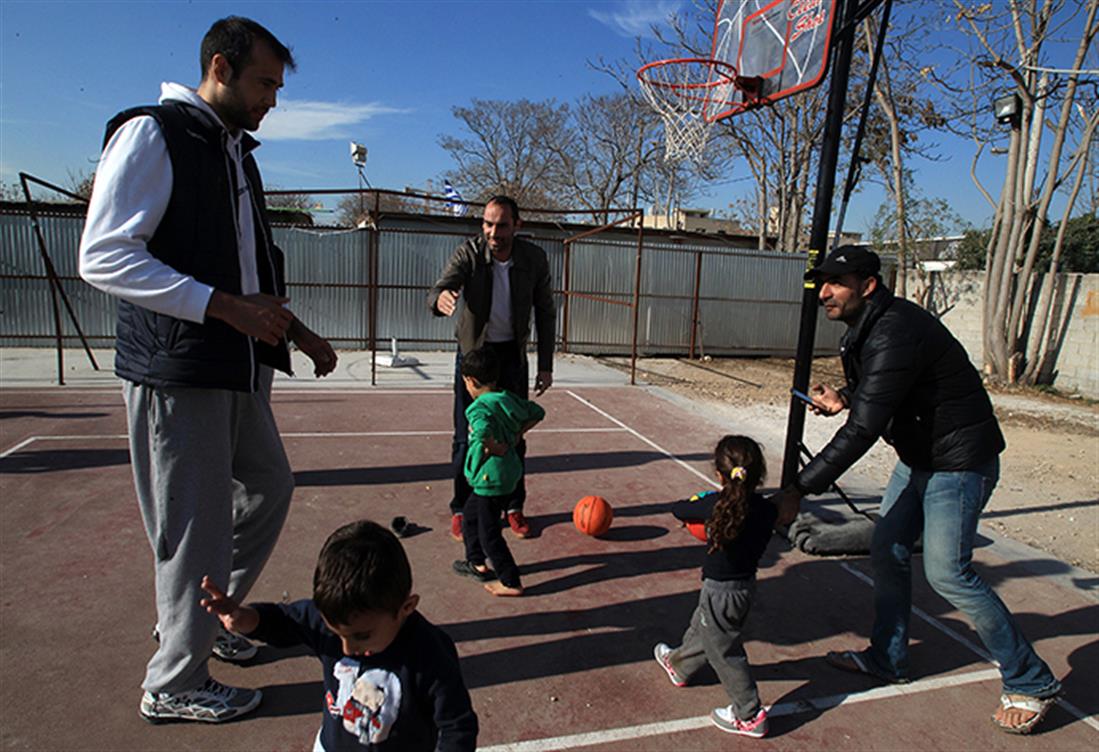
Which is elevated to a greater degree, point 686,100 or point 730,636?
point 686,100

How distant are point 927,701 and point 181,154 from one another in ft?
12.2

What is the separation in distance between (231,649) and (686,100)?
7.59 meters

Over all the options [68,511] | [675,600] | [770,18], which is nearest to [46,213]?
[68,511]

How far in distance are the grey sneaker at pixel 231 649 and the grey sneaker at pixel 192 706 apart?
38cm

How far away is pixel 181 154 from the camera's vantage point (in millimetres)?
2238

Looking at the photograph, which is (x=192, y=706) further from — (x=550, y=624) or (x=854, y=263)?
(x=854, y=263)

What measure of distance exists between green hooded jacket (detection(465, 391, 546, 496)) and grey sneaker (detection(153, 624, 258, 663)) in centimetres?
130

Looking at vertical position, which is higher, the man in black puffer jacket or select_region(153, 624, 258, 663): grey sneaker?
the man in black puffer jacket

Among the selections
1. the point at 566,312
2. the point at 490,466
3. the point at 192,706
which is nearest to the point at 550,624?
the point at 490,466

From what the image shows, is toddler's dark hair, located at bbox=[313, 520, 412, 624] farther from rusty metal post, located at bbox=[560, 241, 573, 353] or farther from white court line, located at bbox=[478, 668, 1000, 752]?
rusty metal post, located at bbox=[560, 241, 573, 353]

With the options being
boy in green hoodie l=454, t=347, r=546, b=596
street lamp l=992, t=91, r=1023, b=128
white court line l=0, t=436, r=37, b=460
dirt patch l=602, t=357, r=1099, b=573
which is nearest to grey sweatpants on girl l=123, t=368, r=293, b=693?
boy in green hoodie l=454, t=347, r=546, b=596

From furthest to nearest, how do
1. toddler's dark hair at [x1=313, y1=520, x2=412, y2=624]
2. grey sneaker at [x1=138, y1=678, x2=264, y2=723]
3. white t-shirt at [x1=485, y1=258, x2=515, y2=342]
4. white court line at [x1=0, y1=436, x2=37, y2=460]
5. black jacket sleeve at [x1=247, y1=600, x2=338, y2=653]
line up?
white court line at [x1=0, y1=436, x2=37, y2=460] < white t-shirt at [x1=485, y1=258, x2=515, y2=342] < grey sneaker at [x1=138, y1=678, x2=264, y2=723] < black jacket sleeve at [x1=247, y1=600, x2=338, y2=653] < toddler's dark hair at [x1=313, y1=520, x2=412, y2=624]

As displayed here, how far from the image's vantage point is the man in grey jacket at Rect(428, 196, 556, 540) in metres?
4.44

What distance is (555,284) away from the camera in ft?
54.5
